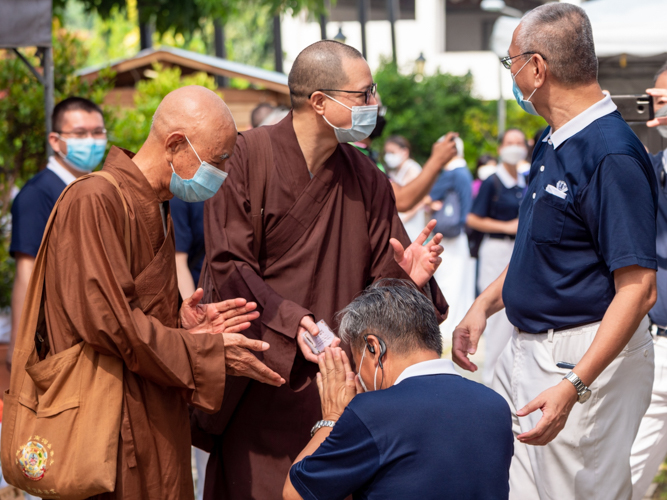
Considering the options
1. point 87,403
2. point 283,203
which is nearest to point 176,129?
point 283,203

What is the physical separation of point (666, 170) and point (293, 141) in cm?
194

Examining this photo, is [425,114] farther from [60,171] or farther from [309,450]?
[309,450]

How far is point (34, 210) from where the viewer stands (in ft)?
13.4

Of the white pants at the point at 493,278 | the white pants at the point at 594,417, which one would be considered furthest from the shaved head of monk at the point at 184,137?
the white pants at the point at 493,278

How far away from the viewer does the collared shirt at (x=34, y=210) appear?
3.99 metres

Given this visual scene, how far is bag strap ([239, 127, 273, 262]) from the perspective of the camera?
3.01 metres

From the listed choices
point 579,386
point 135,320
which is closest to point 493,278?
point 579,386

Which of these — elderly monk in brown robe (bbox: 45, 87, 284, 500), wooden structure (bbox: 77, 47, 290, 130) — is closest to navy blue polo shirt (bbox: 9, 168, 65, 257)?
elderly monk in brown robe (bbox: 45, 87, 284, 500)

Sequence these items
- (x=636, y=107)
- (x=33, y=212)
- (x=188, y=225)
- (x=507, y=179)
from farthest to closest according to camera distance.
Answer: (x=507, y=179) → (x=188, y=225) → (x=33, y=212) → (x=636, y=107)

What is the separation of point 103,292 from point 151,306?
0.75 feet

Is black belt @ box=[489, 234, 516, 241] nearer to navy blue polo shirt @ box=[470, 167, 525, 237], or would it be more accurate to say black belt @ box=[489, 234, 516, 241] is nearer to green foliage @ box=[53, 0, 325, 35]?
navy blue polo shirt @ box=[470, 167, 525, 237]

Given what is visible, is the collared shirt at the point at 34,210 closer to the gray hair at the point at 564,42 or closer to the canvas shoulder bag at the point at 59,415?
the canvas shoulder bag at the point at 59,415

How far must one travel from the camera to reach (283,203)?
3.05m

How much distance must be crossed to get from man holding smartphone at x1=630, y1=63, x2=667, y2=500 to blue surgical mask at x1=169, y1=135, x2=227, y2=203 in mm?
2001
